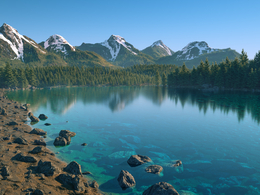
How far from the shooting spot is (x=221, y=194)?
1482 cm

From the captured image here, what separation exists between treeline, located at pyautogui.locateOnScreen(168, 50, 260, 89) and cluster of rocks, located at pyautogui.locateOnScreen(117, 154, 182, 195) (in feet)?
345

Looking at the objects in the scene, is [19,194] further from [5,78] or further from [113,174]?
[5,78]

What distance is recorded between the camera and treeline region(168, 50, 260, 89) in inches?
4033

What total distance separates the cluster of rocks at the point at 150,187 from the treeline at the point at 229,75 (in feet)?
345

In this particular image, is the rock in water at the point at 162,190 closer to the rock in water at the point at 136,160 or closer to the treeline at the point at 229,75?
the rock in water at the point at 136,160

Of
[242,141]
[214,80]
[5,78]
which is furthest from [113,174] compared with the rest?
[5,78]

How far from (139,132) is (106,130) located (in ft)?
22.5

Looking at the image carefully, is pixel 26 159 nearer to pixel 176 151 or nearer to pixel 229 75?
pixel 176 151

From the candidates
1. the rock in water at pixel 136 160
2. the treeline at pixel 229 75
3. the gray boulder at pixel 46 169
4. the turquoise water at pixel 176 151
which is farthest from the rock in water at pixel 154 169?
the treeline at pixel 229 75

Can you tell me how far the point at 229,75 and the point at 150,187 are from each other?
397ft

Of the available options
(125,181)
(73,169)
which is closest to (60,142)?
(73,169)

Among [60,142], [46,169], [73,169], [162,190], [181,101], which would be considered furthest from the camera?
→ [181,101]

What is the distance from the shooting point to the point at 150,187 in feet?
45.5

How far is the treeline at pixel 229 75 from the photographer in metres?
102
